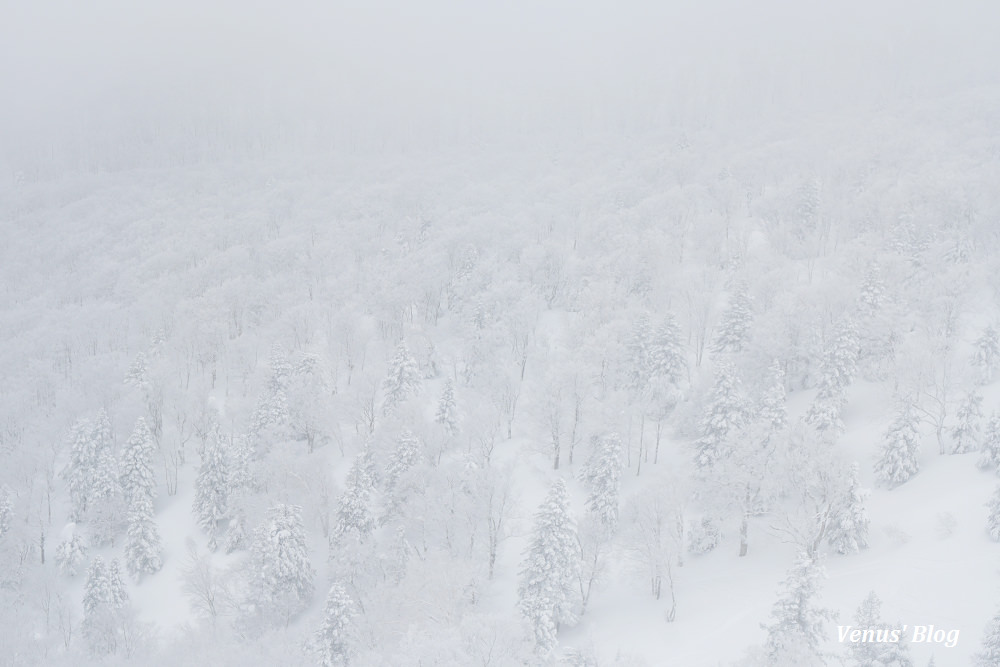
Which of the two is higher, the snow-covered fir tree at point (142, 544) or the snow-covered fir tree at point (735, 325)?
the snow-covered fir tree at point (735, 325)

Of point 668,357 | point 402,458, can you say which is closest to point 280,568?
point 402,458

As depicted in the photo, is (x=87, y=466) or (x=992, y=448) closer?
(x=992, y=448)

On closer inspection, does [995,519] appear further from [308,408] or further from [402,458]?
[308,408]

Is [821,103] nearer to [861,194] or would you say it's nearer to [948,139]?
[948,139]

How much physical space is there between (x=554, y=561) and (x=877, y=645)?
1848cm

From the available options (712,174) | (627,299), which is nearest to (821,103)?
(712,174)

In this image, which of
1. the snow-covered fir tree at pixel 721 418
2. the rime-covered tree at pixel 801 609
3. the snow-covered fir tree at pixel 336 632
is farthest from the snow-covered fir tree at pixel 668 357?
the snow-covered fir tree at pixel 336 632

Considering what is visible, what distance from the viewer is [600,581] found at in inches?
1716

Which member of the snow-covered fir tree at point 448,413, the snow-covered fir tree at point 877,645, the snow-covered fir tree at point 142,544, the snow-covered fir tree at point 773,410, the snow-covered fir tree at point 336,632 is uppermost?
the snow-covered fir tree at point 877,645

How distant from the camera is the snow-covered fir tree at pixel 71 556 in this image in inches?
2336

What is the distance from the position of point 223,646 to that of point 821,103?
175 m

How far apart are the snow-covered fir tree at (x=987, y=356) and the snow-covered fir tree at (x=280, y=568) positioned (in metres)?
50.5

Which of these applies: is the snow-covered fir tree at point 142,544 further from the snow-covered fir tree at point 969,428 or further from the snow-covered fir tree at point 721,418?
the snow-covered fir tree at point 969,428

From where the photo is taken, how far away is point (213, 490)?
59875 mm
